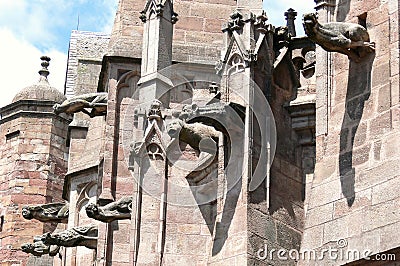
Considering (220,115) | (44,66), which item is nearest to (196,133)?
(220,115)

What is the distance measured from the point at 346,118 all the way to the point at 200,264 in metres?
4.49

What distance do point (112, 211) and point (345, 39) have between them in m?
6.56

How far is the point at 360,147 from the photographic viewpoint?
12617 millimetres

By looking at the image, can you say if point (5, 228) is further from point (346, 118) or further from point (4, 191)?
point (346, 118)

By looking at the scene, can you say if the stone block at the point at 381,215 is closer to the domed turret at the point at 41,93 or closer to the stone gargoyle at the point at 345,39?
the stone gargoyle at the point at 345,39

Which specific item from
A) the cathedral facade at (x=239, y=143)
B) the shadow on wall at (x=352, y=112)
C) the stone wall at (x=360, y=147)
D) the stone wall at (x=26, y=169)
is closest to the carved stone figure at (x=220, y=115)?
the cathedral facade at (x=239, y=143)

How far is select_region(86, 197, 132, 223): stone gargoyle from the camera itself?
1817 cm

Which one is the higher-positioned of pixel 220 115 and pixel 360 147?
pixel 220 115

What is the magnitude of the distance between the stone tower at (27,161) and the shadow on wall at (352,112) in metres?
17.3

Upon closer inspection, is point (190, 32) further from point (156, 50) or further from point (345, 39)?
point (345, 39)

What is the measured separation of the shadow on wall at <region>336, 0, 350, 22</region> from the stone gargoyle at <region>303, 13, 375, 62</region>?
52cm

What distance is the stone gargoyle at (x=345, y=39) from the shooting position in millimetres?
12695

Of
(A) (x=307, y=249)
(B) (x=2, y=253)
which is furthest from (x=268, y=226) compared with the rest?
(B) (x=2, y=253)

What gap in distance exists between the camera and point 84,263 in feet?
73.7
